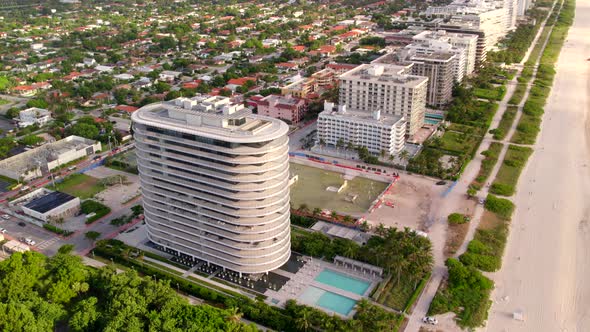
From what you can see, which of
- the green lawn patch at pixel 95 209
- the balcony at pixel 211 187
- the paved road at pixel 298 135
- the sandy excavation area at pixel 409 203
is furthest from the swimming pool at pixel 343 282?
the paved road at pixel 298 135

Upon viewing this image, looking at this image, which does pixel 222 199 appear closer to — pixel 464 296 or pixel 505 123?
pixel 464 296

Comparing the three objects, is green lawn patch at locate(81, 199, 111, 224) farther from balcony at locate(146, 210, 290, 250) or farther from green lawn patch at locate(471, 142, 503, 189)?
green lawn patch at locate(471, 142, 503, 189)

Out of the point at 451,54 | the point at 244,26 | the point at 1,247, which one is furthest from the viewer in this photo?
the point at 244,26

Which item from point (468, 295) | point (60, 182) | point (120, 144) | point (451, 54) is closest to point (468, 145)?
point (451, 54)

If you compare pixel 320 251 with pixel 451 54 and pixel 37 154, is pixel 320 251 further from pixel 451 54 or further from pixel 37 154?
pixel 451 54

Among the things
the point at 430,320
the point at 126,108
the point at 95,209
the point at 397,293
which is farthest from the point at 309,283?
the point at 126,108

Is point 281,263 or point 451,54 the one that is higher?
point 451,54
